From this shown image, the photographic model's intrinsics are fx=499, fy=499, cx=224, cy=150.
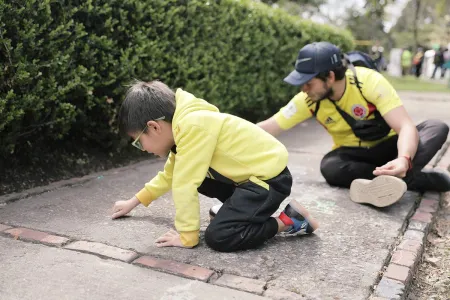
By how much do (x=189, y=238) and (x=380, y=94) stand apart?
6.24 feet

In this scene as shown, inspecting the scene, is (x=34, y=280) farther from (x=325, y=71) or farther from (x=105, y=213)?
(x=325, y=71)

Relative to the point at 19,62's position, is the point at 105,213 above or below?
below

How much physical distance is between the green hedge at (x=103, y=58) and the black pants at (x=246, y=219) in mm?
1664

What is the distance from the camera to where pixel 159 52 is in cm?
472

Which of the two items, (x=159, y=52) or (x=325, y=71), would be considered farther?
(x=159, y=52)

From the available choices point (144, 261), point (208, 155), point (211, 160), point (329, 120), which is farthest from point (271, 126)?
point (144, 261)

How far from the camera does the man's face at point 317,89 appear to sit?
3.63m

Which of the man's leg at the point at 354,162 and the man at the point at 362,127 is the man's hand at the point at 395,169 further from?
the man's leg at the point at 354,162

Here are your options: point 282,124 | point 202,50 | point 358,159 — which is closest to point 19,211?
point 282,124

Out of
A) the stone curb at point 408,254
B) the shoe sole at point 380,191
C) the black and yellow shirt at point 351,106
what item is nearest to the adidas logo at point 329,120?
the black and yellow shirt at point 351,106

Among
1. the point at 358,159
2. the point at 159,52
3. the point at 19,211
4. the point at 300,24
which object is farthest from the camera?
the point at 300,24

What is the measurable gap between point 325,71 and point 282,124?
668 mm

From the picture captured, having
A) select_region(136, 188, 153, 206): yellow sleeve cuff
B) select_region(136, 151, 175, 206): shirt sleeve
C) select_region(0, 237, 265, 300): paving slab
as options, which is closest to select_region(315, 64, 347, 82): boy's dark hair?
select_region(136, 151, 175, 206): shirt sleeve

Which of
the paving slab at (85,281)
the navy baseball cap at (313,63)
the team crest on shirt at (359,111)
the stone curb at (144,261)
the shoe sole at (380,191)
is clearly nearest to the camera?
the paving slab at (85,281)
